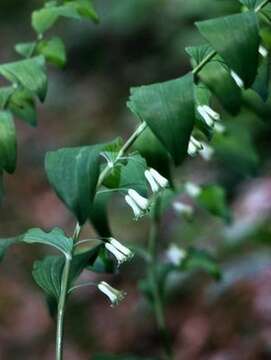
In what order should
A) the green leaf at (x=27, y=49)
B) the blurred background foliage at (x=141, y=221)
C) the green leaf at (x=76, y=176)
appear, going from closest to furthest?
the green leaf at (x=76, y=176) → the green leaf at (x=27, y=49) → the blurred background foliage at (x=141, y=221)

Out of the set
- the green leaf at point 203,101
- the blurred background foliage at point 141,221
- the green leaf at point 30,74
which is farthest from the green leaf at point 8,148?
the blurred background foliage at point 141,221

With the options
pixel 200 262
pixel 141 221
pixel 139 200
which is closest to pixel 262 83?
pixel 139 200

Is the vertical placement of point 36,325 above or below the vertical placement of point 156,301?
below

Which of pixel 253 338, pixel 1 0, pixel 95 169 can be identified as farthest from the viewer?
pixel 1 0

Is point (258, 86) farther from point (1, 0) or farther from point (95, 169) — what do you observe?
point (1, 0)

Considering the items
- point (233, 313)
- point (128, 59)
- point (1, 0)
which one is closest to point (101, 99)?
point (128, 59)

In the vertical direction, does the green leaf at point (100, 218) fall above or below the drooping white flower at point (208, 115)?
below

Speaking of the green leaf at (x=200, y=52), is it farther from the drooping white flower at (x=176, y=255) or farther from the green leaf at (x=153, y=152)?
the drooping white flower at (x=176, y=255)
